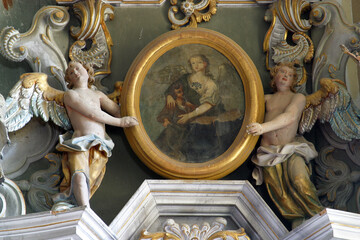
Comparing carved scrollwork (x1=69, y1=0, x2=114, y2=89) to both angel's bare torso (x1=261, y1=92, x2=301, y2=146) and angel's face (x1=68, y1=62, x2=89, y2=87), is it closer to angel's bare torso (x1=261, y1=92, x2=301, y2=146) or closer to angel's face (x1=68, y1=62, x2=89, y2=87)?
angel's face (x1=68, y1=62, x2=89, y2=87)

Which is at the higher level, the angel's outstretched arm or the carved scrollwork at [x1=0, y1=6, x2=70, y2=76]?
the carved scrollwork at [x1=0, y1=6, x2=70, y2=76]

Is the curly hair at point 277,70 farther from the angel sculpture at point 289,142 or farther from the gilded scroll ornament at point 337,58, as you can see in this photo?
the gilded scroll ornament at point 337,58

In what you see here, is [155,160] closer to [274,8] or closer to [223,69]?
[223,69]

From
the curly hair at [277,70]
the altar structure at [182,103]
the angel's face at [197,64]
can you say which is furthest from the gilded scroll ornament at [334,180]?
the angel's face at [197,64]

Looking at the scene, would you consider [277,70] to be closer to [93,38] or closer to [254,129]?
[254,129]

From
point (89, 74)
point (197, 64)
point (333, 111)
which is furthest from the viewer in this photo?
point (197, 64)

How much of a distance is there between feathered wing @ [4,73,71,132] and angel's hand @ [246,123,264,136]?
54.1 inches

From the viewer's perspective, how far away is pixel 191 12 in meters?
7.10

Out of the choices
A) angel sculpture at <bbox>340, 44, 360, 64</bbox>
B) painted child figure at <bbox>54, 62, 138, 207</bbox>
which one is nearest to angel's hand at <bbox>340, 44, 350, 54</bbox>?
angel sculpture at <bbox>340, 44, 360, 64</bbox>

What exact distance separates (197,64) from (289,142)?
37.9 inches

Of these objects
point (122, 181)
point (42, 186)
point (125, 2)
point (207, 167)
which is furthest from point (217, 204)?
point (125, 2)

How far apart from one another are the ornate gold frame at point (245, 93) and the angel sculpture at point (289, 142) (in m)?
0.13

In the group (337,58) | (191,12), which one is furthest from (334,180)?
(191,12)

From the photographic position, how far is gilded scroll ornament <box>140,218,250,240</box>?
6.39 meters
